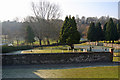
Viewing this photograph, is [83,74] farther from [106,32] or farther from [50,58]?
[106,32]

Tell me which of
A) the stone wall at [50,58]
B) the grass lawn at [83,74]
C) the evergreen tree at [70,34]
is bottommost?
the grass lawn at [83,74]

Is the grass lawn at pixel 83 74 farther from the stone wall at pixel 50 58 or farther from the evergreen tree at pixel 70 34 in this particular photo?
the evergreen tree at pixel 70 34

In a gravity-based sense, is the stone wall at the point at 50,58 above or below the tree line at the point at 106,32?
below

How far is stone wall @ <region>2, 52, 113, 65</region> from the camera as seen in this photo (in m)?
18.1

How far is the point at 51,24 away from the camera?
148 ft

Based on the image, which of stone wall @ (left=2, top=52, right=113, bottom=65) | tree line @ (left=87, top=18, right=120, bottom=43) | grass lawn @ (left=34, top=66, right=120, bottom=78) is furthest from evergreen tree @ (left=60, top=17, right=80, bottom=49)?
tree line @ (left=87, top=18, right=120, bottom=43)

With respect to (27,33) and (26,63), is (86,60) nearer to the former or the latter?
(26,63)

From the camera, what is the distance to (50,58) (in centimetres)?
1833

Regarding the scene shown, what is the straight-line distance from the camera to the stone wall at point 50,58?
59.4 ft

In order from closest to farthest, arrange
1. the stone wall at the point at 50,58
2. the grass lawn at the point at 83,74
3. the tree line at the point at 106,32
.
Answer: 1. the grass lawn at the point at 83,74
2. the stone wall at the point at 50,58
3. the tree line at the point at 106,32

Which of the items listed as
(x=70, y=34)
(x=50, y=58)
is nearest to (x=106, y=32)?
(x=70, y=34)

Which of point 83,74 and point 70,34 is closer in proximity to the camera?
point 83,74

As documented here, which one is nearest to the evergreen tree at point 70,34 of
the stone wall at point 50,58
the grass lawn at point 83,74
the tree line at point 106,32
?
the stone wall at point 50,58

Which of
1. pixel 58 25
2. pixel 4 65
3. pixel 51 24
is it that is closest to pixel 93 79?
pixel 4 65
